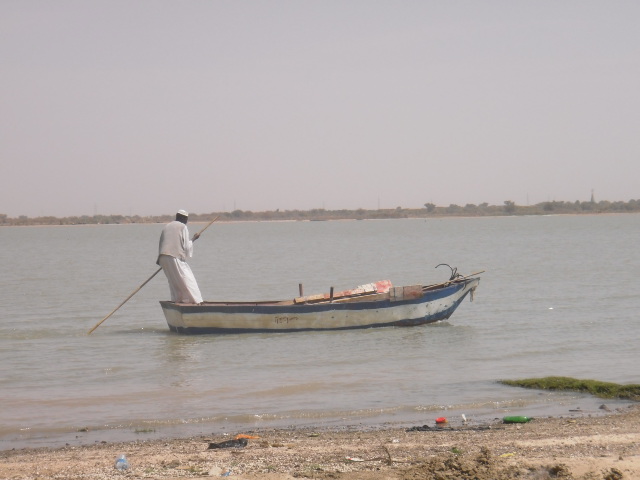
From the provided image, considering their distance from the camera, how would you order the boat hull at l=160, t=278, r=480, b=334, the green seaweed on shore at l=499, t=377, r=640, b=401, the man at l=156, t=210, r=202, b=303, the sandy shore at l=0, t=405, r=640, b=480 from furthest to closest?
the boat hull at l=160, t=278, r=480, b=334 → the man at l=156, t=210, r=202, b=303 → the green seaweed on shore at l=499, t=377, r=640, b=401 → the sandy shore at l=0, t=405, r=640, b=480

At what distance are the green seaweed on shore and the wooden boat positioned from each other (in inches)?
223

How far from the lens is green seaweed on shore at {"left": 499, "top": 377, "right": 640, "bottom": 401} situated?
11430 millimetres

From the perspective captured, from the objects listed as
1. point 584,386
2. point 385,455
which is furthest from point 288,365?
point 385,455

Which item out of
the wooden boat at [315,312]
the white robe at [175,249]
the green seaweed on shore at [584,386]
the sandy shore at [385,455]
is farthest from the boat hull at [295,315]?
the sandy shore at [385,455]

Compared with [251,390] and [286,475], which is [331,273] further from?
[286,475]

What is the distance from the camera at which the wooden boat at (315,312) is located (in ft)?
58.9

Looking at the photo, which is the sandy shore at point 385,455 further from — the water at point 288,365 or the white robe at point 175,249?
the white robe at point 175,249

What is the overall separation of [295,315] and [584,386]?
→ 7205 millimetres

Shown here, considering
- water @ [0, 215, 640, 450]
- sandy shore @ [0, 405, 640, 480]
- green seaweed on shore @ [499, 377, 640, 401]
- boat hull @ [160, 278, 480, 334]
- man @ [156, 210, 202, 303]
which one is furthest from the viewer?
boat hull @ [160, 278, 480, 334]

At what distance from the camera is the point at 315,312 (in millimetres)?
18031

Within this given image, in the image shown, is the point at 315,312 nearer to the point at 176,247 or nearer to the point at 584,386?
the point at 176,247

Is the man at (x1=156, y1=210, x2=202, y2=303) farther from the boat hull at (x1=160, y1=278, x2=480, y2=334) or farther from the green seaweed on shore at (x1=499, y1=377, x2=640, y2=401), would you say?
the green seaweed on shore at (x1=499, y1=377, x2=640, y2=401)

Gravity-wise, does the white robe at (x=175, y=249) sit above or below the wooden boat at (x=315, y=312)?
above

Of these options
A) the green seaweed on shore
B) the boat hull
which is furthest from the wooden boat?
the green seaweed on shore
